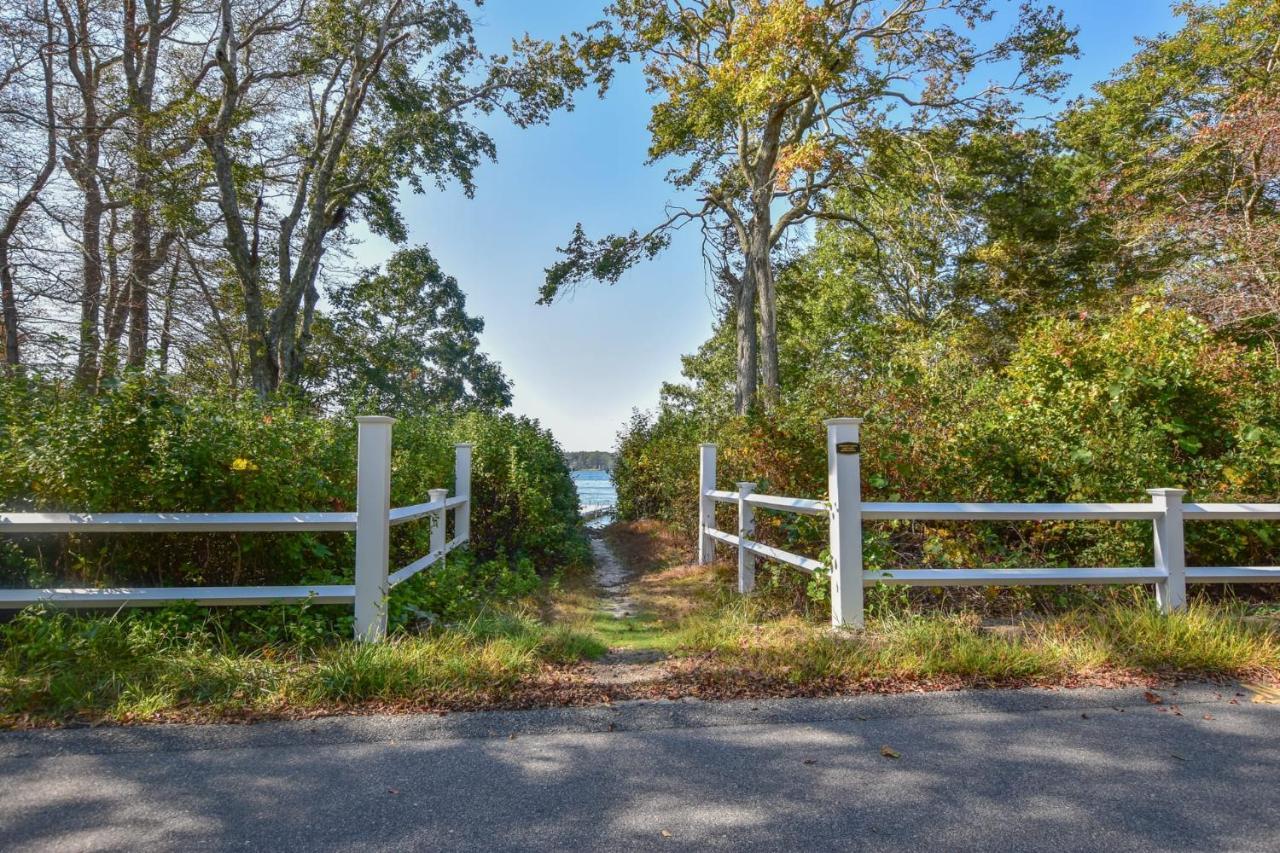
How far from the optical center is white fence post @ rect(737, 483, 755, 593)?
5902 mm

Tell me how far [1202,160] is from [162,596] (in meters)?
→ 16.8

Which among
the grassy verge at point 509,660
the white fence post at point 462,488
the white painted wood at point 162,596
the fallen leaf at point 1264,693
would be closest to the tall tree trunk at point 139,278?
the white fence post at point 462,488

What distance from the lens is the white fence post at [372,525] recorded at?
12.4 ft

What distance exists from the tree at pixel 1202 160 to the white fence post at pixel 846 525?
863 centimetres

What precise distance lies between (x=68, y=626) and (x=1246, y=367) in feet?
31.3

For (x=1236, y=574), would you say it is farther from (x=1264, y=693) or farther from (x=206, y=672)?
(x=206, y=672)

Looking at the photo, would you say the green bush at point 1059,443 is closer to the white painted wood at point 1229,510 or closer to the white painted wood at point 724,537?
the white painted wood at point 724,537

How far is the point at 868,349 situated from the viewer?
22.1m

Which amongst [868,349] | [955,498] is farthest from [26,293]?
[868,349]

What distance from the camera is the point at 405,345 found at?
78.3 feet

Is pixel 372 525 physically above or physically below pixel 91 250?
below

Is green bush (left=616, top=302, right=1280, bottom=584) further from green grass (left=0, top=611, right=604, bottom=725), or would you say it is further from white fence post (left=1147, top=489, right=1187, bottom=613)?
green grass (left=0, top=611, right=604, bottom=725)

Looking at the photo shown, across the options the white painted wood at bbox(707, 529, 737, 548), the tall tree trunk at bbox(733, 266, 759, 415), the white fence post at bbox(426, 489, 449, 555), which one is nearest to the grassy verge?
the white fence post at bbox(426, 489, 449, 555)

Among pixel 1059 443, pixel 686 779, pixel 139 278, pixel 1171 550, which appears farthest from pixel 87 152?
pixel 1171 550
